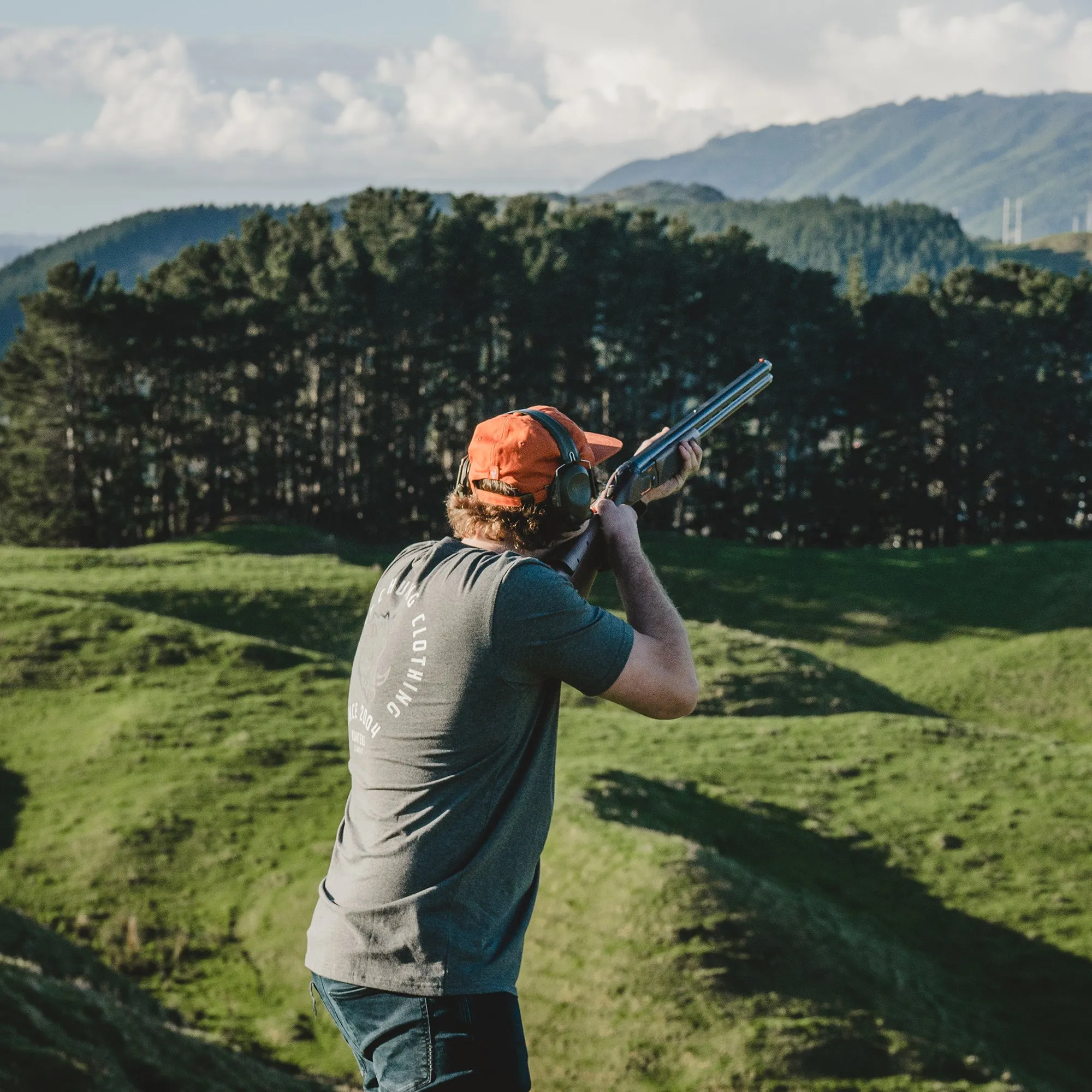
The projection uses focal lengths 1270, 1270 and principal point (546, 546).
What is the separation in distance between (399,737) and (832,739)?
26.4m

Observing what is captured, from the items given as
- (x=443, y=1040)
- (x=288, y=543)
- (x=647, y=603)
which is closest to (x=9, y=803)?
(x=443, y=1040)

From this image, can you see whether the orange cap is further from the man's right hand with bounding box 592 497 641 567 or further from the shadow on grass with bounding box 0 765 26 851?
the shadow on grass with bounding box 0 765 26 851

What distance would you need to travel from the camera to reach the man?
4.29m

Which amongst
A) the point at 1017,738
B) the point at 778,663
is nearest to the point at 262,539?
the point at 778,663

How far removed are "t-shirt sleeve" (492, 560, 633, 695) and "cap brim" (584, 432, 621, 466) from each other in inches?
37.5

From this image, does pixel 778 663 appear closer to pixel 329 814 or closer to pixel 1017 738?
pixel 1017 738

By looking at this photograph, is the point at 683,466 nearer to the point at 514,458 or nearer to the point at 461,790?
the point at 514,458

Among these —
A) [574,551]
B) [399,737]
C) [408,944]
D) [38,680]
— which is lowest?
[38,680]

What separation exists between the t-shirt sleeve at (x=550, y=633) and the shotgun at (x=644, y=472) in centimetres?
53

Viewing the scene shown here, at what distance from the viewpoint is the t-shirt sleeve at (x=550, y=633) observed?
4266 mm

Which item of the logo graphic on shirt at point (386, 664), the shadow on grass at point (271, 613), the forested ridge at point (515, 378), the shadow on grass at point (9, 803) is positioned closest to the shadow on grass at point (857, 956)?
the shadow on grass at point (9, 803)

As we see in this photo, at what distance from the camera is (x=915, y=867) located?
75.4ft

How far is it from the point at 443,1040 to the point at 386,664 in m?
1.29

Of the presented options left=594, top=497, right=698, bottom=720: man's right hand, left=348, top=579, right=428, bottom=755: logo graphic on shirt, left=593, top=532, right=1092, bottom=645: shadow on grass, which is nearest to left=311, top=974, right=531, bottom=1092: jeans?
left=348, top=579, right=428, bottom=755: logo graphic on shirt
